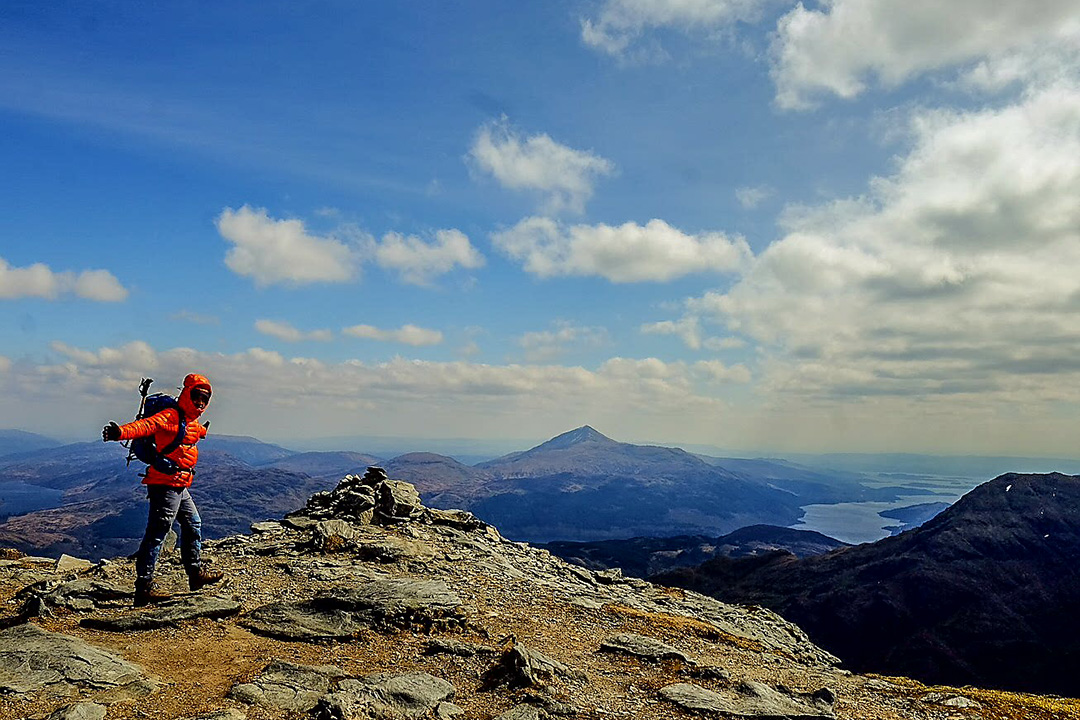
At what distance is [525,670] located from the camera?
13.9 meters

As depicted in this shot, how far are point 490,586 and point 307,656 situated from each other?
9.24 meters

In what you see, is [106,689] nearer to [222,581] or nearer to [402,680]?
[402,680]

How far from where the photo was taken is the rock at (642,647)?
55.8 feet

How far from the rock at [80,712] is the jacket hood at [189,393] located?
765 centimetres

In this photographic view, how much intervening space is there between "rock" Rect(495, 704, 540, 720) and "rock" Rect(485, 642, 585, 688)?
2.68 feet

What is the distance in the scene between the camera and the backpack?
1631 centimetres

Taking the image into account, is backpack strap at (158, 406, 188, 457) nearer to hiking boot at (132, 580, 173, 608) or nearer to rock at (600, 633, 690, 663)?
hiking boot at (132, 580, 173, 608)

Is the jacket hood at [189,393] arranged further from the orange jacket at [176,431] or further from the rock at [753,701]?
the rock at [753,701]

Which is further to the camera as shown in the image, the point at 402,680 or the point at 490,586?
the point at 490,586

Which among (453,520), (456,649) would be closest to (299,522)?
(453,520)

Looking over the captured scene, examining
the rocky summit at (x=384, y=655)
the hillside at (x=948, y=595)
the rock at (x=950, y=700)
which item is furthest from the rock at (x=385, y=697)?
the hillside at (x=948, y=595)

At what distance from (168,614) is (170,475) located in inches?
142

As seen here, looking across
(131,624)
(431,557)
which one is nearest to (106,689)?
(131,624)

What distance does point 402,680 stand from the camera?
525 inches
